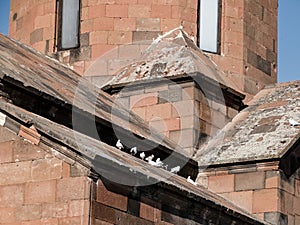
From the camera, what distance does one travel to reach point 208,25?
16.1 meters

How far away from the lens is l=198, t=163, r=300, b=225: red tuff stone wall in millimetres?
13055

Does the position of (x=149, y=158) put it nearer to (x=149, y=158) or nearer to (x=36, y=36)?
(x=149, y=158)

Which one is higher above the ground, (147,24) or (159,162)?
(147,24)

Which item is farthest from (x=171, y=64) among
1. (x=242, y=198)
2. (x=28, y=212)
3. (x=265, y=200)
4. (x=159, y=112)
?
(x=28, y=212)

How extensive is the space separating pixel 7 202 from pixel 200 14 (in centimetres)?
724

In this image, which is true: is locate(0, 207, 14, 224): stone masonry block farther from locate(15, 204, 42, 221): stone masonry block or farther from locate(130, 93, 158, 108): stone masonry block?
locate(130, 93, 158, 108): stone masonry block

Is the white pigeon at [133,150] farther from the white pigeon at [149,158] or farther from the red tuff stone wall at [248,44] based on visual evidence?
the red tuff stone wall at [248,44]

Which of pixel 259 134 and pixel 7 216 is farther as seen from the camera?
pixel 259 134

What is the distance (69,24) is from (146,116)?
2.49 meters

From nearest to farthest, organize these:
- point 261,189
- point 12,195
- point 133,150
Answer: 1. point 12,195
2. point 133,150
3. point 261,189

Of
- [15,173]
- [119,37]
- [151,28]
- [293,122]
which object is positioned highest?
[151,28]

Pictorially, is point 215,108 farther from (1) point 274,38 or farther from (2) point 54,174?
(2) point 54,174

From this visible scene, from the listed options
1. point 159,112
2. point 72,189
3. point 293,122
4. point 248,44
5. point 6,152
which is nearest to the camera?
point 72,189

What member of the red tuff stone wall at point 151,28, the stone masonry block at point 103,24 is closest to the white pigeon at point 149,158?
the red tuff stone wall at point 151,28
